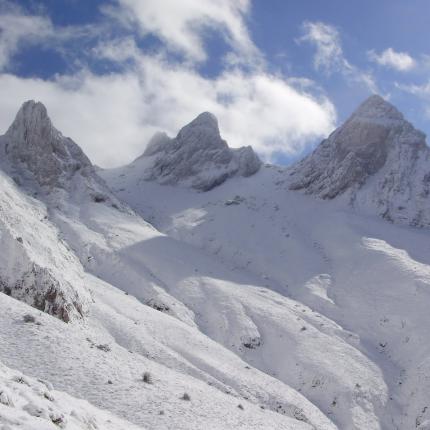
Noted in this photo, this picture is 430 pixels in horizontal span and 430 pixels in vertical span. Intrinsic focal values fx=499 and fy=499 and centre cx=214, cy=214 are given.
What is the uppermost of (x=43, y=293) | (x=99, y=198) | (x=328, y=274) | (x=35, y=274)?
(x=328, y=274)

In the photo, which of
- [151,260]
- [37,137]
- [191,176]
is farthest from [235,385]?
[191,176]

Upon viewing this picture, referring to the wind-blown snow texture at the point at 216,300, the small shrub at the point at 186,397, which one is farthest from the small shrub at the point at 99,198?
the small shrub at the point at 186,397

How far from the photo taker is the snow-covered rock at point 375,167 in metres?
80.5

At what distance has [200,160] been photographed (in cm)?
10512

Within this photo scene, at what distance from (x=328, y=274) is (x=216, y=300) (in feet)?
58.4

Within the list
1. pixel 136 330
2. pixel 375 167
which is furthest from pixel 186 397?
pixel 375 167

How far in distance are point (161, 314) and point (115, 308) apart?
463 cm

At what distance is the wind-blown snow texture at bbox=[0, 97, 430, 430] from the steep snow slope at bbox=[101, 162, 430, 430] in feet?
0.63

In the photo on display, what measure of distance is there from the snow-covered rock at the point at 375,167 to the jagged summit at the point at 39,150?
40.7 metres

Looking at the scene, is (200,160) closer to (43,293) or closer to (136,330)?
(136,330)

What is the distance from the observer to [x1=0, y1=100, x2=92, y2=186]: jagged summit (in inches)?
2579

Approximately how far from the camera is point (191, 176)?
10150 centimetres

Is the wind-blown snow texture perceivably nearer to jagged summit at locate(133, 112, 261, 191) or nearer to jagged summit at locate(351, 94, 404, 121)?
jagged summit at locate(351, 94, 404, 121)

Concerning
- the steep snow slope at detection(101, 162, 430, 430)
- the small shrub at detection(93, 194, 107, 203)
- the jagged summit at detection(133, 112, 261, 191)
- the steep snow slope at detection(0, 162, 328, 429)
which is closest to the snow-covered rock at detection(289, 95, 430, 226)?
the steep snow slope at detection(101, 162, 430, 430)
